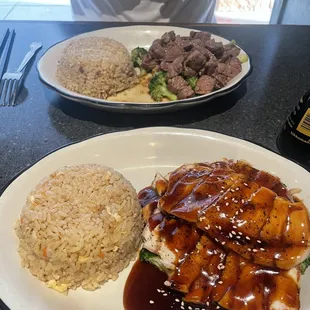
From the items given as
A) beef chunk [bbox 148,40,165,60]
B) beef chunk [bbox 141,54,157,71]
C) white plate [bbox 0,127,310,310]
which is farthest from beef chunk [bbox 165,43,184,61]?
white plate [bbox 0,127,310,310]

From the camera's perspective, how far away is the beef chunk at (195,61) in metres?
2.94

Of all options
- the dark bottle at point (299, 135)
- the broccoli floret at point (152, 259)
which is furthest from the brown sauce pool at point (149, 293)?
the dark bottle at point (299, 135)

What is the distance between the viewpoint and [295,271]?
5.23 ft

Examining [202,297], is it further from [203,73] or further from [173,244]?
[203,73]

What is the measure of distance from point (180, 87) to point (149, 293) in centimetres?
160

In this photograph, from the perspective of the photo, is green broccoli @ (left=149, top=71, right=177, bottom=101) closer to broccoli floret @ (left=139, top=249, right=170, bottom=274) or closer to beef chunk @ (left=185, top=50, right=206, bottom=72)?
beef chunk @ (left=185, top=50, right=206, bottom=72)

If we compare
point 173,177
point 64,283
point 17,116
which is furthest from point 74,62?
point 64,283

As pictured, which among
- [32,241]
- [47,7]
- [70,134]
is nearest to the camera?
[32,241]

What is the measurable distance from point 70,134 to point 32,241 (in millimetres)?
1111

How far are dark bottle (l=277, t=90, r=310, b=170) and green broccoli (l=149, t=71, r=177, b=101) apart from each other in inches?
33.6

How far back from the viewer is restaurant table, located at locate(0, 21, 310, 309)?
260 centimetres

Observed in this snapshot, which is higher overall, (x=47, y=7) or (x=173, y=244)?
(x=173, y=244)

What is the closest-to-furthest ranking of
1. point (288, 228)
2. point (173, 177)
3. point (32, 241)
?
1. point (288, 228)
2. point (32, 241)
3. point (173, 177)

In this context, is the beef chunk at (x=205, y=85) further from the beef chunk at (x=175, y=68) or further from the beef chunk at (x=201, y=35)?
the beef chunk at (x=201, y=35)
